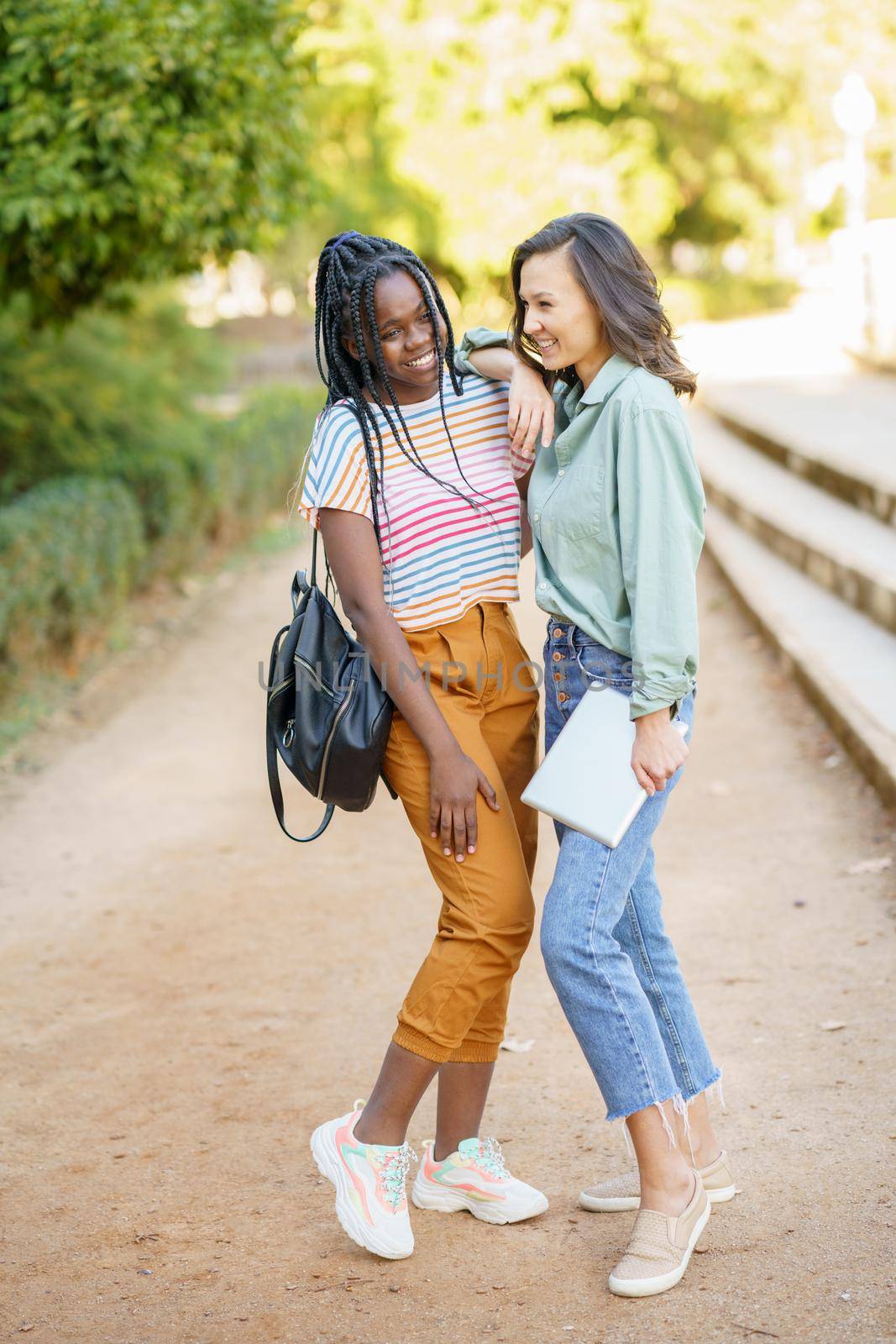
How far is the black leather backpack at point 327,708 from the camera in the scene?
268 cm

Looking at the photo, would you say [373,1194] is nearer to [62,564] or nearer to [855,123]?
[62,564]

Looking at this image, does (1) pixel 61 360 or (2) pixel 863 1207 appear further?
(1) pixel 61 360

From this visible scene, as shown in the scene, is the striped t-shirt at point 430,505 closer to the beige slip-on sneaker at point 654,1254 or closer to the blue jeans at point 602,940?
the blue jeans at point 602,940

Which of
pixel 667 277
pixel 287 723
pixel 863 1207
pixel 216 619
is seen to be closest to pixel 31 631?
pixel 216 619

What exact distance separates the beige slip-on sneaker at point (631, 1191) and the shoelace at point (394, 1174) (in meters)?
0.44

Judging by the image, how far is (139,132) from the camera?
613 cm

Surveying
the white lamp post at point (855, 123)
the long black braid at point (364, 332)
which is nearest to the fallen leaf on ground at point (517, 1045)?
the long black braid at point (364, 332)

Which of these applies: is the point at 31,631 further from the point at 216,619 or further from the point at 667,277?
the point at 667,277

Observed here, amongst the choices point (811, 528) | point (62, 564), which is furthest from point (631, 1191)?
point (811, 528)

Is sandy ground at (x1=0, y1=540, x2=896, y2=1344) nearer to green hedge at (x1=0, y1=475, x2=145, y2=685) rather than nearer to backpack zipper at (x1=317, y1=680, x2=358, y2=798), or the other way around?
green hedge at (x1=0, y1=475, x2=145, y2=685)

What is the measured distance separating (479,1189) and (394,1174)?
27 centimetres

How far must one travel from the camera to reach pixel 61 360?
35.0ft

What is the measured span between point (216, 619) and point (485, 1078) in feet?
24.0

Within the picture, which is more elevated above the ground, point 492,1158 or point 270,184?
point 270,184
